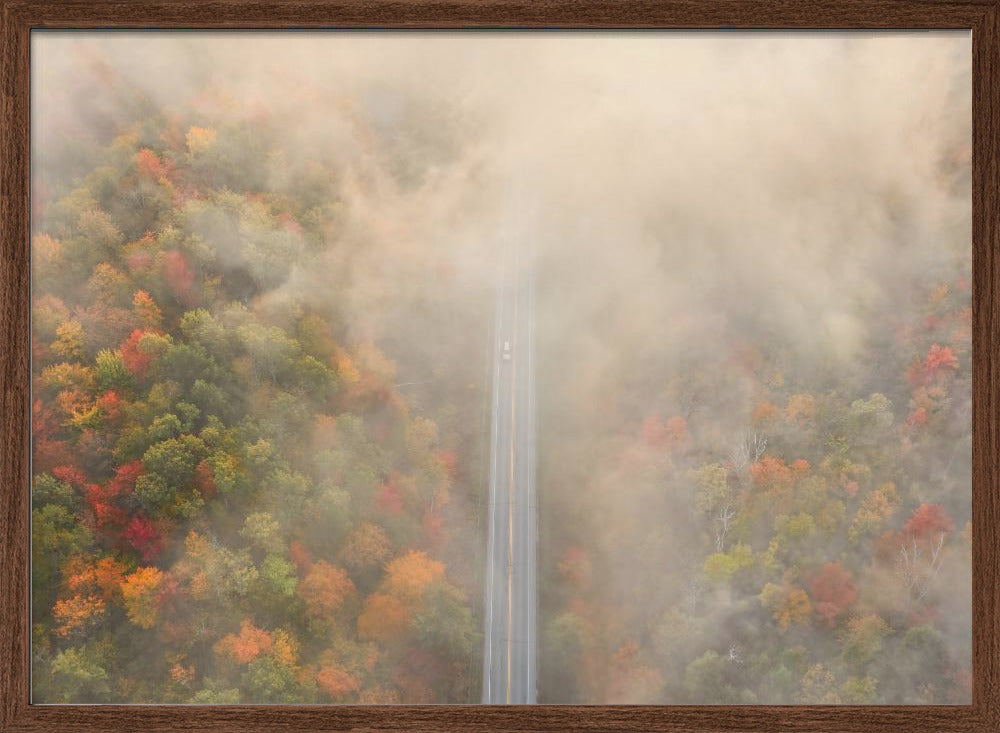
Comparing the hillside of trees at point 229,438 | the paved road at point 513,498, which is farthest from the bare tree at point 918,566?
the hillside of trees at point 229,438

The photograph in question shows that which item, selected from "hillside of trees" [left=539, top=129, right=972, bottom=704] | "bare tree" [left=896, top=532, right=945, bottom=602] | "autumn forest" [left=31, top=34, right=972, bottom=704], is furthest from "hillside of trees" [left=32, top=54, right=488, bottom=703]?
"bare tree" [left=896, top=532, right=945, bottom=602]

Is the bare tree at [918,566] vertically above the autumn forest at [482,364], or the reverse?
the autumn forest at [482,364]

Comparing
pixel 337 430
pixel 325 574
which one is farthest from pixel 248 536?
pixel 337 430

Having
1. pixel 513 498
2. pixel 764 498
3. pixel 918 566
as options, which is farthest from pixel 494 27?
pixel 918 566

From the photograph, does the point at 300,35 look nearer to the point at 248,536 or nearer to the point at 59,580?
the point at 248,536

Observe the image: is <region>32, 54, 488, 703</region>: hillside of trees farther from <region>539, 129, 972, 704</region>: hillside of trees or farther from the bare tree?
the bare tree

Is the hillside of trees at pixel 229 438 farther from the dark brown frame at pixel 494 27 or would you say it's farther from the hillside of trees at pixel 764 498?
the hillside of trees at pixel 764 498
